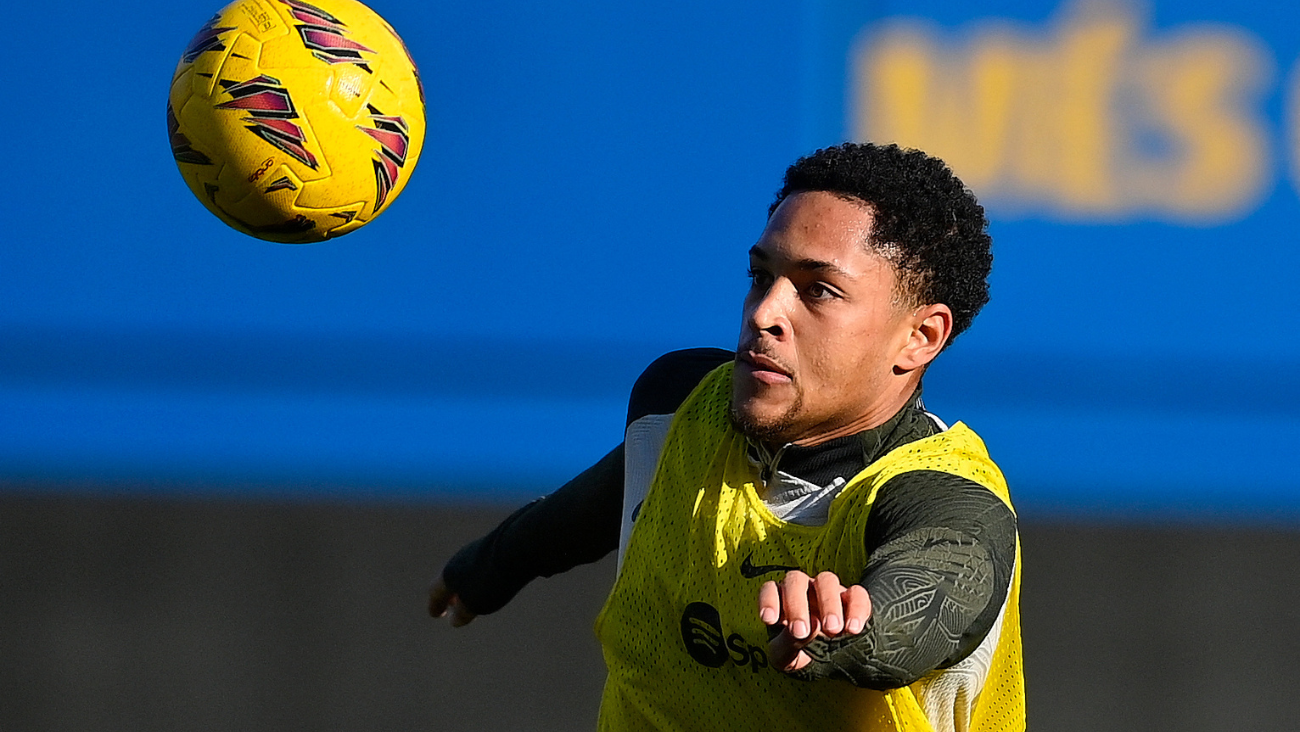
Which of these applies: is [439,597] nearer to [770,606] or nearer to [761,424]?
[761,424]

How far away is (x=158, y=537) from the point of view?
5262mm

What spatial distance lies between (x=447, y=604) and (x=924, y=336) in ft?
3.88

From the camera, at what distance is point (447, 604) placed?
3.14m

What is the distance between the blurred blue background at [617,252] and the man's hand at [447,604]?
211 centimetres

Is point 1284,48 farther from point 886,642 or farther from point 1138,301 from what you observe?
point 886,642

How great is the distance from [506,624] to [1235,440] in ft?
8.64

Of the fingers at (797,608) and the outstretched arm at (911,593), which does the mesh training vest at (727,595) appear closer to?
the outstretched arm at (911,593)

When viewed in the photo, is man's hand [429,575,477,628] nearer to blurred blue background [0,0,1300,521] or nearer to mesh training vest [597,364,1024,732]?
mesh training vest [597,364,1024,732]

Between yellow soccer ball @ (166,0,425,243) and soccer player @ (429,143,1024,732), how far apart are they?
2.60 ft

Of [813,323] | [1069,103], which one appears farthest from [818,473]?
[1069,103]

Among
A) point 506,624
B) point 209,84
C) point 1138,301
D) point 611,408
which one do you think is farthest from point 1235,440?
point 209,84

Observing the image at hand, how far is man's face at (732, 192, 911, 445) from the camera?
7.84 feet

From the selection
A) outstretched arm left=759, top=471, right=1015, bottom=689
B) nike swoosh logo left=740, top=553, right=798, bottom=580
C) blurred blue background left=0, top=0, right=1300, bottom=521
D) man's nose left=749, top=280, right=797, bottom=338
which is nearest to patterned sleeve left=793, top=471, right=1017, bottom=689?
outstretched arm left=759, top=471, right=1015, bottom=689

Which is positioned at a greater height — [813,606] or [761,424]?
[761,424]
